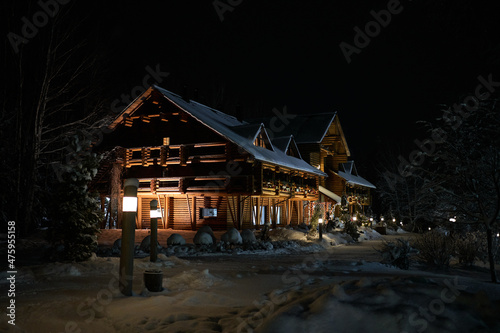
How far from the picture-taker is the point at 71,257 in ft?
42.1

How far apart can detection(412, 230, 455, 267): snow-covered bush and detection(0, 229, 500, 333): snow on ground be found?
349 cm

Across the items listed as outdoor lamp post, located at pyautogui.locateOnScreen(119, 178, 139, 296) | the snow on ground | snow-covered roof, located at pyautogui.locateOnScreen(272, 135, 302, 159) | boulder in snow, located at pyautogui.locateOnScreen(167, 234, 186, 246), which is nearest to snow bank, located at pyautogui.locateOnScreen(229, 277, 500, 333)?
the snow on ground

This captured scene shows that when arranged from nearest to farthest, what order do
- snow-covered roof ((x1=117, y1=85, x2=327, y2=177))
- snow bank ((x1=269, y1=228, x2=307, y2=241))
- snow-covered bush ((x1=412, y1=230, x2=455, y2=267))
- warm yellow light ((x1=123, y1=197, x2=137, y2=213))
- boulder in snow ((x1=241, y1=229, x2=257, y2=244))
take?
warm yellow light ((x1=123, y1=197, x2=137, y2=213)), snow-covered bush ((x1=412, y1=230, x2=455, y2=267)), boulder in snow ((x1=241, y1=229, x2=257, y2=244)), snow bank ((x1=269, y1=228, x2=307, y2=241)), snow-covered roof ((x1=117, y1=85, x2=327, y2=177))

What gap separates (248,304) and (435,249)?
29.9 feet

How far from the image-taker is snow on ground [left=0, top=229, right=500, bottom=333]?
4727mm

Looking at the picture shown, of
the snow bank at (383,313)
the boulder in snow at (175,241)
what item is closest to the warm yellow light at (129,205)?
the snow bank at (383,313)

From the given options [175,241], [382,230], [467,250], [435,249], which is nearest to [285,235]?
[175,241]

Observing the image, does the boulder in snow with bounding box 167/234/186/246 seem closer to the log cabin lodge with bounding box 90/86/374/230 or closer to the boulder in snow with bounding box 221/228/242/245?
the boulder in snow with bounding box 221/228/242/245

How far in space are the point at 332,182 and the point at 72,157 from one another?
3755cm

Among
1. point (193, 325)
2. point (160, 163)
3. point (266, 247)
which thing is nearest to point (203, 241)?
point (266, 247)

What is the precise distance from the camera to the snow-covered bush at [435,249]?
13906mm

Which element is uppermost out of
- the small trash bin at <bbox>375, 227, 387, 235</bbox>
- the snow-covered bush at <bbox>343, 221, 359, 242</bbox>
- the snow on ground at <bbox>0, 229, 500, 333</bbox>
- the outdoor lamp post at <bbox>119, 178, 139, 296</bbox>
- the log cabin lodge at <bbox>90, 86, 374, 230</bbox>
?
the log cabin lodge at <bbox>90, 86, 374, 230</bbox>

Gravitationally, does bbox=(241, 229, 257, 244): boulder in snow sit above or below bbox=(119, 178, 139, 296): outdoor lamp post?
below

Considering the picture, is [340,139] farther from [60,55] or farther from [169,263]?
[169,263]
